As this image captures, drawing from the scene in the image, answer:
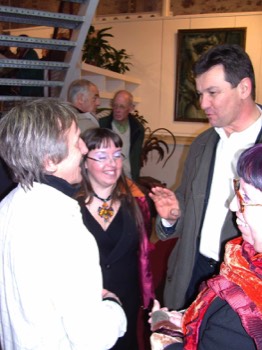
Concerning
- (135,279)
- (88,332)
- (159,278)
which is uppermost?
(88,332)

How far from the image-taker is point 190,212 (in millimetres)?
1782

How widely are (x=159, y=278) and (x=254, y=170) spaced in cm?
289

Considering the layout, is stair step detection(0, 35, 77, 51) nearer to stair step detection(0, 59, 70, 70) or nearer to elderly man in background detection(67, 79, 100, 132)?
stair step detection(0, 59, 70, 70)

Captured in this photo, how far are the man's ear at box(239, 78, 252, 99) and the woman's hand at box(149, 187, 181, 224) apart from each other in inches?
23.5

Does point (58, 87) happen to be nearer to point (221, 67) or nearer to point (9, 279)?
point (221, 67)

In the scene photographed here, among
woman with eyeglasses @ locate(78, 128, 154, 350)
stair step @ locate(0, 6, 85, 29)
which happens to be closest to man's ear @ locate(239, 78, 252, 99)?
woman with eyeglasses @ locate(78, 128, 154, 350)

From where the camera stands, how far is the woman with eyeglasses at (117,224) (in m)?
1.87

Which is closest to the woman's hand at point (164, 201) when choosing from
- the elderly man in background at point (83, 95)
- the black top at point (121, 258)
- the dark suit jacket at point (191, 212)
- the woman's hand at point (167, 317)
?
the dark suit jacket at point (191, 212)

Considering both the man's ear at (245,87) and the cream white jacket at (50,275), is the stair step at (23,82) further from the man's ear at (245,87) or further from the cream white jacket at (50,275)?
the cream white jacket at (50,275)

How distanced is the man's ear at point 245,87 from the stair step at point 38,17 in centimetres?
223

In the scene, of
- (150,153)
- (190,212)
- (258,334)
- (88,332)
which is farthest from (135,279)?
(150,153)

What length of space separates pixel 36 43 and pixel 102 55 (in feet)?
8.61

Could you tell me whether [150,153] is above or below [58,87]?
below

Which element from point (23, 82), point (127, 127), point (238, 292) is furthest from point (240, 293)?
point (127, 127)
